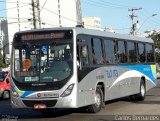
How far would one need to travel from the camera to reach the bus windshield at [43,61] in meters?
14.2

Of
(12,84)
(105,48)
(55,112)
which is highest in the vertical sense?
(105,48)

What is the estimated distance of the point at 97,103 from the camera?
15.8m

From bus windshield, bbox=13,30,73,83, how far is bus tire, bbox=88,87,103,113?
190 centimetres

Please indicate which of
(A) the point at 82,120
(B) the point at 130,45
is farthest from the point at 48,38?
(B) the point at 130,45

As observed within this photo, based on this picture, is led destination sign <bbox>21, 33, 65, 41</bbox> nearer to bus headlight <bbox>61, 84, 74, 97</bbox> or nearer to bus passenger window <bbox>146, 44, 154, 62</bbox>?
bus headlight <bbox>61, 84, 74, 97</bbox>

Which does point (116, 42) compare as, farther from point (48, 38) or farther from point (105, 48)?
point (48, 38)

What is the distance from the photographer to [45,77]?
14.3m

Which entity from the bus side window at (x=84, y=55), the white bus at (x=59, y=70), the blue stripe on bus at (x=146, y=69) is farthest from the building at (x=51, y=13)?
the bus side window at (x=84, y=55)

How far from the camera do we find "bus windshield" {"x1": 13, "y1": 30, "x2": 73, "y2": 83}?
1423cm

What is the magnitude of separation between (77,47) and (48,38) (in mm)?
955

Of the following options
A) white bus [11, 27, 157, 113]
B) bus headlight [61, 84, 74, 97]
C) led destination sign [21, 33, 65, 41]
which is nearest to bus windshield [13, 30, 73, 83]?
white bus [11, 27, 157, 113]

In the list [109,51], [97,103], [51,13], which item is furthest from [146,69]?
[51,13]

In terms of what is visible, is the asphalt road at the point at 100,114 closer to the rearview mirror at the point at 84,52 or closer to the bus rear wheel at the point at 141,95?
the rearview mirror at the point at 84,52

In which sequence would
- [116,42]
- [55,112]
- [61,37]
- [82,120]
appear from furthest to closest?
[116,42] → [55,112] → [61,37] → [82,120]
